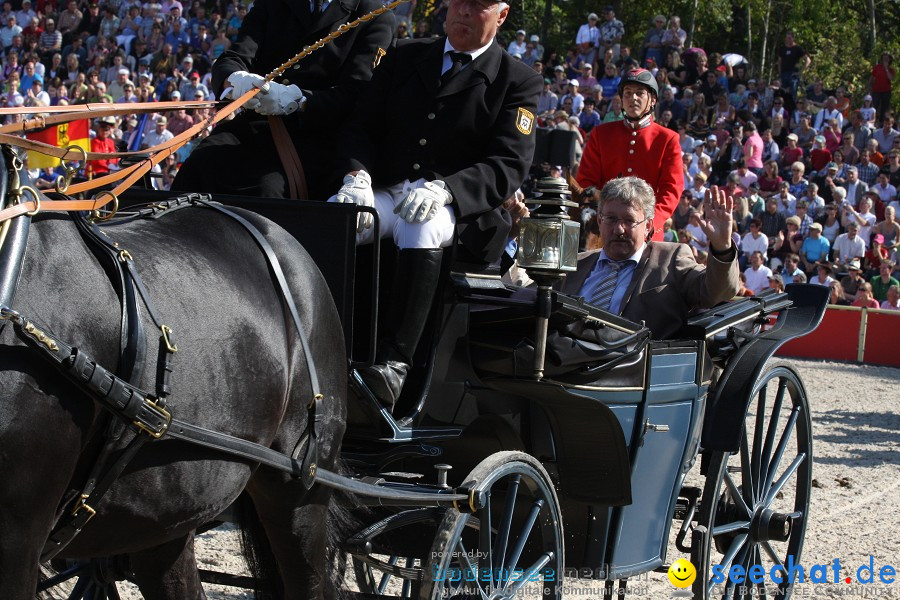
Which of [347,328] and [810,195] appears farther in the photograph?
[810,195]

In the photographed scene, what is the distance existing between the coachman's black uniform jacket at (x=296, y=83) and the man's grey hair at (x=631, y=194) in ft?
3.05

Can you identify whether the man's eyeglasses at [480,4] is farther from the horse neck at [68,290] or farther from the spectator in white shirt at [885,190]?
the spectator in white shirt at [885,190]

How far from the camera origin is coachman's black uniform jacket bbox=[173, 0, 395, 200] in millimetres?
3631

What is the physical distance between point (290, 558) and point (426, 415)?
74 cm

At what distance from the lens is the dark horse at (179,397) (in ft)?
6.96

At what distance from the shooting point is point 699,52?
18.2 metres

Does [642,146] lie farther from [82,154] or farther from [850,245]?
[850,245]

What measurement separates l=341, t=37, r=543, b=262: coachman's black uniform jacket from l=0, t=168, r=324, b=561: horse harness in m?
1.28

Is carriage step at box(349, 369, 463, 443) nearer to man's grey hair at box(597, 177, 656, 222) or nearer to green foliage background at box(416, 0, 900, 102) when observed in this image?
man's grey hair at box(597, 177, 656, 222)

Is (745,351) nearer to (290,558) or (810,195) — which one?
(290,558)

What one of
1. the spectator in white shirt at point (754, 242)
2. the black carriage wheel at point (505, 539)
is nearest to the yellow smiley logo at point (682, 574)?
the black carriage wheel at point (505, 539)

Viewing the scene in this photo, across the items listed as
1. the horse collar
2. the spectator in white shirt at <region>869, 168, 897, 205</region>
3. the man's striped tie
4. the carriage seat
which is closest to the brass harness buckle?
the horse collar

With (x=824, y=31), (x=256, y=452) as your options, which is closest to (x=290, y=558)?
(x=256, y=452)

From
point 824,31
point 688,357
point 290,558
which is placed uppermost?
point 824,31
